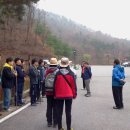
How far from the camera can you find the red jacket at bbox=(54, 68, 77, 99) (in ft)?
30.7

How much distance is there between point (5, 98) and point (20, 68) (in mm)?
1970

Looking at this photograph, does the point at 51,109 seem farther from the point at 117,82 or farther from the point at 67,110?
the point at 117,82

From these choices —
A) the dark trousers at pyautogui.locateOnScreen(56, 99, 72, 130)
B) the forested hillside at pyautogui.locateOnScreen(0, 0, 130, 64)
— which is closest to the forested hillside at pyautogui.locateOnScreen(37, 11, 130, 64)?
the forested hillside at pyautogui.locateOnScreen(0, 0, 130, 64)

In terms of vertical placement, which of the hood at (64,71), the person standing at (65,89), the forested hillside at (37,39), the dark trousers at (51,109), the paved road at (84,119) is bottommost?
the paved road at (84,119)

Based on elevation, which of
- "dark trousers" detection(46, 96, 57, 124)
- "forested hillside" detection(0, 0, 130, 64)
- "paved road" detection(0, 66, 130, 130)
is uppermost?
"forested hillside" detection(0, 0, 130, 64)

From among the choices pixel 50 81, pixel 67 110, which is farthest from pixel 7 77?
pixel 67 110

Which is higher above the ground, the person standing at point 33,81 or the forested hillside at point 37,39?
the forested hillside at point 37,39

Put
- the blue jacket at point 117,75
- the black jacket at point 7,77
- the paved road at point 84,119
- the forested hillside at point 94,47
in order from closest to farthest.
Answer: the paved road at point 84,119
the black jacket at point 7,77
the blue jacket at point 117,75
the forested hillside at point 94,47

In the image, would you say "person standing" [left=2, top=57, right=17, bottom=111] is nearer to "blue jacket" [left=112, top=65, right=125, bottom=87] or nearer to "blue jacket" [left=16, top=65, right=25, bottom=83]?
"blue jacket" [left=16, top=65, right=25, bottom=83]

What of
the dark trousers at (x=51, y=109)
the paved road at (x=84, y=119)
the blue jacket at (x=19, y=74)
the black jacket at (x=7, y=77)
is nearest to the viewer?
the dark trousers at (x=51, y=109)

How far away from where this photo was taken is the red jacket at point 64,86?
368 inches

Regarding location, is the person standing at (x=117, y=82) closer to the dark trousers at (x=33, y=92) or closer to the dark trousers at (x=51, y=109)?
the dark trousers at (x=33, y=92)

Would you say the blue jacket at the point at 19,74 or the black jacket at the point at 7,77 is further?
the blue jacket at the point at 19,74

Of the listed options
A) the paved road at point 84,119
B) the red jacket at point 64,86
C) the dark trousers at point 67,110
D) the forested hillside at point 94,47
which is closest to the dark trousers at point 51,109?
the paved road at point 84,119
